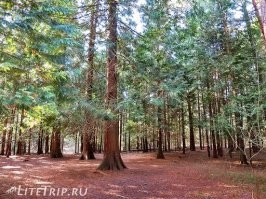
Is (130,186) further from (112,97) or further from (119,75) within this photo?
(119,75)

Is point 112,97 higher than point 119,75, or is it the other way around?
point 119,75

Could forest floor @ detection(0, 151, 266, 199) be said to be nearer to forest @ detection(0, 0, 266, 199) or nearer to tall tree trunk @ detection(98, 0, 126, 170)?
forest @ detection(0, 0, 266, 199)

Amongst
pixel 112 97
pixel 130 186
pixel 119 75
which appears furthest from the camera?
pixel 119 75

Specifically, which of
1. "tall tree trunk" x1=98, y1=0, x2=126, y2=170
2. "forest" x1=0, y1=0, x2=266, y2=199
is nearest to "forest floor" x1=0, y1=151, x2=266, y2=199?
"forest" x1=0, y1=0, x2=266, y2=199

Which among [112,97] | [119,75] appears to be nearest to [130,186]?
[112,97]

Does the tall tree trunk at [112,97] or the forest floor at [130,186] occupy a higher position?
the tall tree trunk at [112,97]

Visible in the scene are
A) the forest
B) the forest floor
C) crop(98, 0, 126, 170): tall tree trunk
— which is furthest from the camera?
crop(98, 0, 126, 170): tall tree trunk

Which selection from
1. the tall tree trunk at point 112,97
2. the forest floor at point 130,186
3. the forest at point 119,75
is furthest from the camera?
the tall tree trunk at point 112,97

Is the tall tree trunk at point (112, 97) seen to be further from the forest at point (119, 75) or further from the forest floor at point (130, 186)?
the forest floor at point (130, 186)

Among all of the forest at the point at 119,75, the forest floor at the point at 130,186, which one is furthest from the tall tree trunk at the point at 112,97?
the forest floor at the point at 130,186

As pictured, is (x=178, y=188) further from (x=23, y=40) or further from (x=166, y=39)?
(x=166, y=39)

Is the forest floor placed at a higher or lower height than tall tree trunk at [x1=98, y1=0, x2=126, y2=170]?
lower

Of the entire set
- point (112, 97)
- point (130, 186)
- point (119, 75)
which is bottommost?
point (130, 186)

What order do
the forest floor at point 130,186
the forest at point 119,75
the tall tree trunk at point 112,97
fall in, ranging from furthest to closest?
the tall tree trunk at point 112,97, the forest floor at point 130,186, the forest at point 119,75
